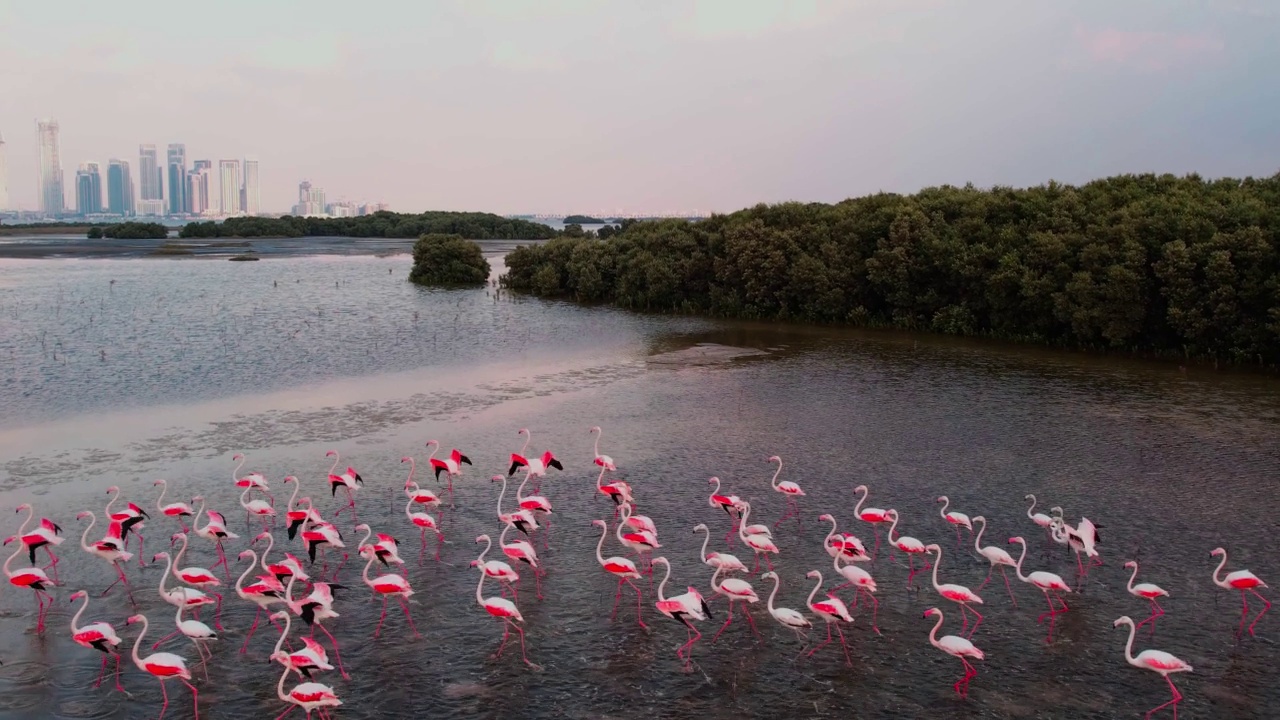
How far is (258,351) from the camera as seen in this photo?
121ft

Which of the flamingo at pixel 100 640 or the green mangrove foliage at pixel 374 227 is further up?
the green mangrove foliage at pixel 374 227

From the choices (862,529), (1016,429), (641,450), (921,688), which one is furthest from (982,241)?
(921,688)

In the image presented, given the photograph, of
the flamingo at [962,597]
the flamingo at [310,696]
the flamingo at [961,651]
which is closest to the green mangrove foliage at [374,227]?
the flamingo at [962,597]

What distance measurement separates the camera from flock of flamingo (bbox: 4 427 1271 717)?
11156 millimetres

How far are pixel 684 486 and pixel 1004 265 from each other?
90.7 feet

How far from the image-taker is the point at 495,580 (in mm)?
14594

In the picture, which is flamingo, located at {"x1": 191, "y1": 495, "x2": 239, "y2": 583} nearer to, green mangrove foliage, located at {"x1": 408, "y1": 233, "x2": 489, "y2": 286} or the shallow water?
the shallow water

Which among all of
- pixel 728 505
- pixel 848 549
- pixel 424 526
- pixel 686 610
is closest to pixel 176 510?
pixel 424 526

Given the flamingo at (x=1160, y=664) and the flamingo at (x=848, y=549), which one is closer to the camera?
the flamingo at (x=1160, y=664)

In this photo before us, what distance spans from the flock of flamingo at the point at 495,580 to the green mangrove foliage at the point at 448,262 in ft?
184

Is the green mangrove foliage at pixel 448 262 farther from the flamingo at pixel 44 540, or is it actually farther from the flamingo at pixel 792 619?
the flamingo at pixel 792 619

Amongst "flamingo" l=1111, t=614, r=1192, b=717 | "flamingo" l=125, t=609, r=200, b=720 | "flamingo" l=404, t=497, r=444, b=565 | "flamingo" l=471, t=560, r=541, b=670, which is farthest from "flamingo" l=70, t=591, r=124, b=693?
"flamingo" l=1111, t=614, r=1192, b=717

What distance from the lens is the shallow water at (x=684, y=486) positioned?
11211mm

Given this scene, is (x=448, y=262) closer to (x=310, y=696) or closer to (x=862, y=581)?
(x=862, y=581)
